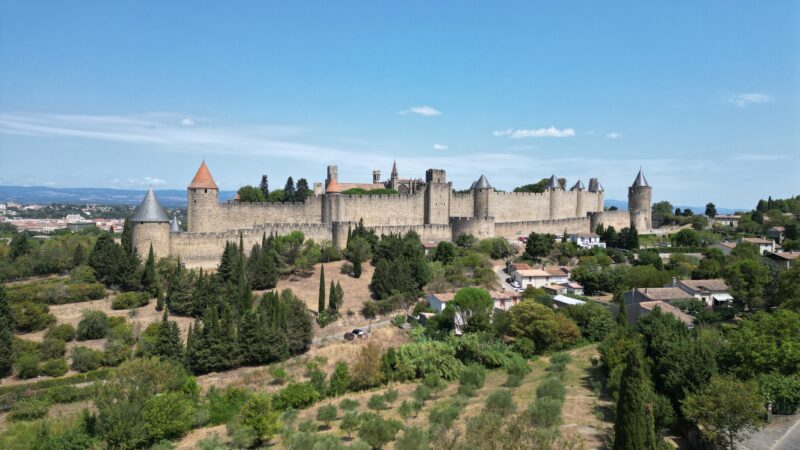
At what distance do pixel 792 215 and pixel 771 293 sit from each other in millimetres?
31837

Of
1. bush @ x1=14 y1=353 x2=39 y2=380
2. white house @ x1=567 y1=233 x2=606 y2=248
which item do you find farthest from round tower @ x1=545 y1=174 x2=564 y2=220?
bush @ x1=14 y1=353 x2=39 y2=380

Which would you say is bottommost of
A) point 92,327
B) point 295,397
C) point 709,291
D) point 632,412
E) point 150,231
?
point 295,397

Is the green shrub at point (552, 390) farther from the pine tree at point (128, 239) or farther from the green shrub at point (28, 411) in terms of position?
the pine tree at point (128, 239)

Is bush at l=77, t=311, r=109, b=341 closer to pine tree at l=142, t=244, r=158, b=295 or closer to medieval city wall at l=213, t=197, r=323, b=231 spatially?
pine tree at l=142, t=244, r=158, b=295

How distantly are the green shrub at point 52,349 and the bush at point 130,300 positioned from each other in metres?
3.48

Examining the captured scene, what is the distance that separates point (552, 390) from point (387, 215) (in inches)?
882

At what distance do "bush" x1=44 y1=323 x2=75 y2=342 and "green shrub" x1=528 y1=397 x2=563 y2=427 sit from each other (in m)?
18.3

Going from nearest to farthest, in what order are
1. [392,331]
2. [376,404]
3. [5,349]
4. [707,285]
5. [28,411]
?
[28,411] < [376,404] < [5,349] < [392,331] < [707,285]

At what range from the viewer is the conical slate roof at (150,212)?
28.2 metres

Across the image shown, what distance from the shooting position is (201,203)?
101 ft

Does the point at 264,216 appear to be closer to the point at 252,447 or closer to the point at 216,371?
the point at 216,371

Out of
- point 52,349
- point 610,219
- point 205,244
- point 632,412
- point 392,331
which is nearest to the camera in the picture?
point 632,412

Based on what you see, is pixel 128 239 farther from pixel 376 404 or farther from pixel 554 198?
pixel 554 198

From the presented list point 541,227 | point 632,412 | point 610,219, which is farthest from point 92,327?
point 610,219
